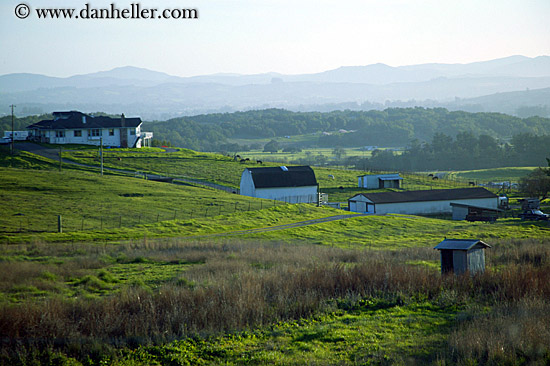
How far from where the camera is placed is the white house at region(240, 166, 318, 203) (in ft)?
227

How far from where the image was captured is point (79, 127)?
92.2m

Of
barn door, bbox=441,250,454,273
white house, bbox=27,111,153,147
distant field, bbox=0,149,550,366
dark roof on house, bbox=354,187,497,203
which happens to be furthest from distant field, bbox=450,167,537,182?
barn door, bbox=441,250,454,273

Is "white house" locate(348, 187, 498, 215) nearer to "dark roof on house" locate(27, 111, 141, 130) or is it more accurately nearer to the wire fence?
the wire fence

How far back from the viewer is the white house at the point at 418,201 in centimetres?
6581

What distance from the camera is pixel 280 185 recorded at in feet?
230

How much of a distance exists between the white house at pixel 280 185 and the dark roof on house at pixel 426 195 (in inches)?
321

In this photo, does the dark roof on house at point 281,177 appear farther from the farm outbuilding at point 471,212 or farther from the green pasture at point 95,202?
the farm outbuilding at point 471,212

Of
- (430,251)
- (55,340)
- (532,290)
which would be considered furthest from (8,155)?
(532,290)

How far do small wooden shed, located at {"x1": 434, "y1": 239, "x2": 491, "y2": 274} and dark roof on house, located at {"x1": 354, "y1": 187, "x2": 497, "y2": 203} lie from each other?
44859mm

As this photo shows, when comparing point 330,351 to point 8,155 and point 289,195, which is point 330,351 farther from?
point 8,155

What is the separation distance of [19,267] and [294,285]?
11229 millimetres

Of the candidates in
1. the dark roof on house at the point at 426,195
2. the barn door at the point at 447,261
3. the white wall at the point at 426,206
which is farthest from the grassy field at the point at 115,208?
the barn door at the point at 447,261

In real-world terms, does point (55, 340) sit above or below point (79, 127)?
below

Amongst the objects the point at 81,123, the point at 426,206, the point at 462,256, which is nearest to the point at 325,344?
the point at 462,256
